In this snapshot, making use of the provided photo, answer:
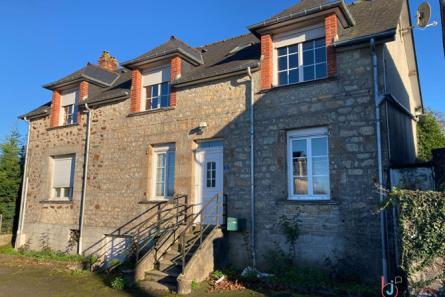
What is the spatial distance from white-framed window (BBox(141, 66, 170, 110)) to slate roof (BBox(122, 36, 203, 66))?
490 mm

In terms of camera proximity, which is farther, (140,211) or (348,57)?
(140,211)

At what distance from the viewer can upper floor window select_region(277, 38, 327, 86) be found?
8.93 metres

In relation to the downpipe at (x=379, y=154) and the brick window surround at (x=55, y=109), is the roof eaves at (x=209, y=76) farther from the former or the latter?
the brick window surround at (x=55, y=109)

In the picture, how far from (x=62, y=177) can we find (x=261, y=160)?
862cm

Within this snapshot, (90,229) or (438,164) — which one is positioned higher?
(438,164)

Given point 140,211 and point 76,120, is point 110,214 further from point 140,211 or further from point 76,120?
point 76,120

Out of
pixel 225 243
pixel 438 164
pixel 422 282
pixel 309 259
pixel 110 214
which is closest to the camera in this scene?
pixel 422 282

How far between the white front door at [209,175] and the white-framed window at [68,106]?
6.48 meters

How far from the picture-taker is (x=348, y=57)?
838 centimetres

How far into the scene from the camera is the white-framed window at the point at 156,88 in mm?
11727

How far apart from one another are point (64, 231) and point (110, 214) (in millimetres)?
2382

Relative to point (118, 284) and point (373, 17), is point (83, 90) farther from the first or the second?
point (373, 17)

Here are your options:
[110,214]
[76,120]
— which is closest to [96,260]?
[110,214]

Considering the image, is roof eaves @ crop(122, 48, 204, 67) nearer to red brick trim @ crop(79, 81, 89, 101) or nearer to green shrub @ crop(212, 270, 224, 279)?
red brick trim @ crop(79, 81, 89, 101)
